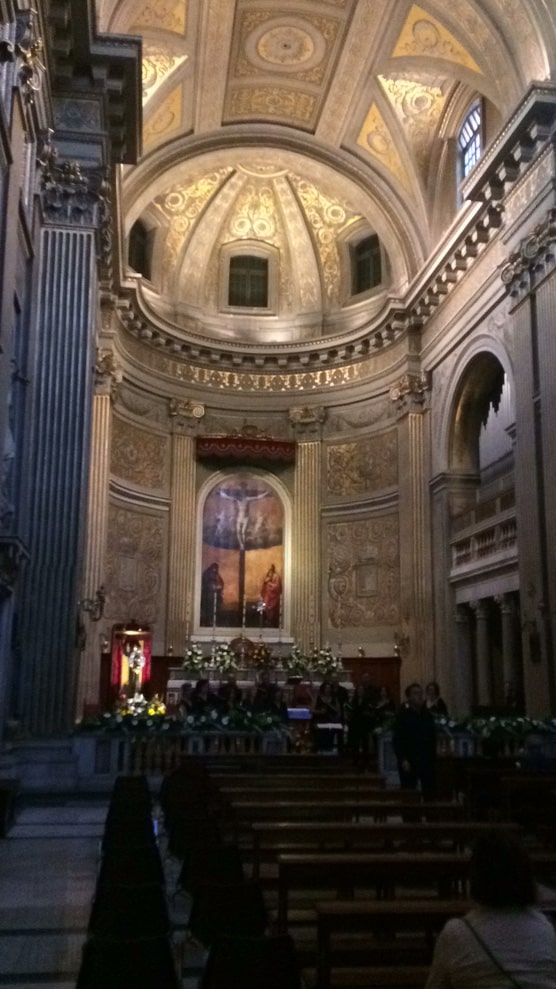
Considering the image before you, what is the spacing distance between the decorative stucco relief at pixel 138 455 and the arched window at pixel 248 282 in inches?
226

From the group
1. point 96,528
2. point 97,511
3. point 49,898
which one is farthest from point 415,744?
point 97,511

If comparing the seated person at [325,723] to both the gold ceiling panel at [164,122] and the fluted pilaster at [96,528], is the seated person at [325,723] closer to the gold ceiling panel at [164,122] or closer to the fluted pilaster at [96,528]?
the fluted pilaster at [96,528]

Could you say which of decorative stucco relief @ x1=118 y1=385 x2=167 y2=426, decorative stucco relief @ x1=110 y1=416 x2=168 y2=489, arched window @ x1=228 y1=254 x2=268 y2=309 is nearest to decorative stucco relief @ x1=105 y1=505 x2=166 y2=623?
decorative stucco relief @ x1=110 y1=416 x2=168 y2=489

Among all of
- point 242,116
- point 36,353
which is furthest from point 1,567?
point 242,116

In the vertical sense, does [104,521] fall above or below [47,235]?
below

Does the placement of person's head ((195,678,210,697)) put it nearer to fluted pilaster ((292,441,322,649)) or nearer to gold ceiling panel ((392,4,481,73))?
fluted pilaster ((292,441,322,649))

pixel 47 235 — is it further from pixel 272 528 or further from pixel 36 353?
pixel 272 528

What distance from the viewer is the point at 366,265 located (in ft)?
95.2

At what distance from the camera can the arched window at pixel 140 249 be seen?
90.7 ft

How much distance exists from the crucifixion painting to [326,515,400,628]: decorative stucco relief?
1702 millimetres

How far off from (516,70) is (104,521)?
1363cm

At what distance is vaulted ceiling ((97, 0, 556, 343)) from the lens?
21000 millimetres

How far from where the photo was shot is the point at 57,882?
24.1 ft

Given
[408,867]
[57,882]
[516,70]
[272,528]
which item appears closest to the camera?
[408,867]
